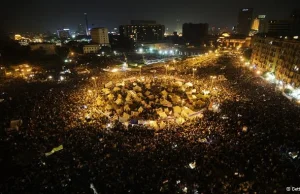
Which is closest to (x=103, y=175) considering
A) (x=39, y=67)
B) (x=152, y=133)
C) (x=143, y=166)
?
(x=143, y=166)

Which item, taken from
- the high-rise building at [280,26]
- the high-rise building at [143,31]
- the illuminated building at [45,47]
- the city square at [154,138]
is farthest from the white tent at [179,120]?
Result: the high-rise building at [143,31]

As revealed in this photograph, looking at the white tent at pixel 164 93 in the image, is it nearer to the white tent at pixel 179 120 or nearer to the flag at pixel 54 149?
the white tent at pixel 179 120

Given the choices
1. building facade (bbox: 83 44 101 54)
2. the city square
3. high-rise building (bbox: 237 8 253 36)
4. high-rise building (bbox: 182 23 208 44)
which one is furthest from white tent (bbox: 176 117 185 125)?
high-rise building (bbox: 237 8 253 36)

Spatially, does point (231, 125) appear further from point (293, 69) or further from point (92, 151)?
point (293, 69)

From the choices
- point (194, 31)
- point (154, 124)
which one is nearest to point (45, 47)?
point (154, 124)

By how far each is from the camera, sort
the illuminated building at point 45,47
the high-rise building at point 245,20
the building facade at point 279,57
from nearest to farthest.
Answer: the building facade at point 279,57 → the illuminated building at point 45,47 → the high-rise building at point 245,20
